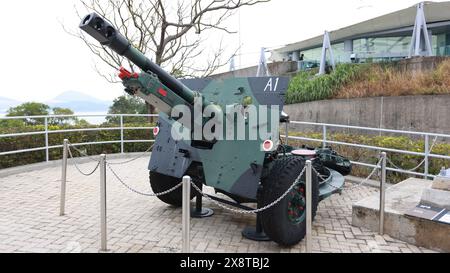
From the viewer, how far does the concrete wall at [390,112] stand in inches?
401

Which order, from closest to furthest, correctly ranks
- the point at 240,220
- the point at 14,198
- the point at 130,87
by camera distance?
the point at 130,87, the point at 240,220, the point at 14,198

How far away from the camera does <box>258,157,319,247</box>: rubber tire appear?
13.1 ft

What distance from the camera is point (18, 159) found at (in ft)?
26.5

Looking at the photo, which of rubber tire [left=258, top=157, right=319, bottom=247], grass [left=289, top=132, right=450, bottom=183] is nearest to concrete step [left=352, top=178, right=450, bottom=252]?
rubber tire [left=258, top=157, right=319, bottom=247]

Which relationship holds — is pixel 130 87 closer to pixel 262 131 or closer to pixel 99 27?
pixel 99 27

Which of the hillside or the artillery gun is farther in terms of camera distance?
the hillside

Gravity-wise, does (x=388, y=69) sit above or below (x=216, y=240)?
above

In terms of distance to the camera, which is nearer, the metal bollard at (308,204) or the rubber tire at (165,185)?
the metal bollard at (308,204)

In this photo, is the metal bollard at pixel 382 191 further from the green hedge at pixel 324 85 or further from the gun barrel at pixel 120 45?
the green hedge at pixel 324 85

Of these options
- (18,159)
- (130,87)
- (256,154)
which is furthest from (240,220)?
(18,159)

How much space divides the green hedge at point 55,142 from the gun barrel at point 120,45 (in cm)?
534

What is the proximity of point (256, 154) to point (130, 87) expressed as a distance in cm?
147

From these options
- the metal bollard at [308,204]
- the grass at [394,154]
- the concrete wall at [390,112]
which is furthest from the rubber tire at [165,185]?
the concrete wall at [390,112]

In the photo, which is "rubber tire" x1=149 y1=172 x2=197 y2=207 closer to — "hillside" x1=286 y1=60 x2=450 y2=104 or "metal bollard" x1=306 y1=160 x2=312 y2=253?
"metal bollard" x1=306 y1=160 x2=312 y2=253
